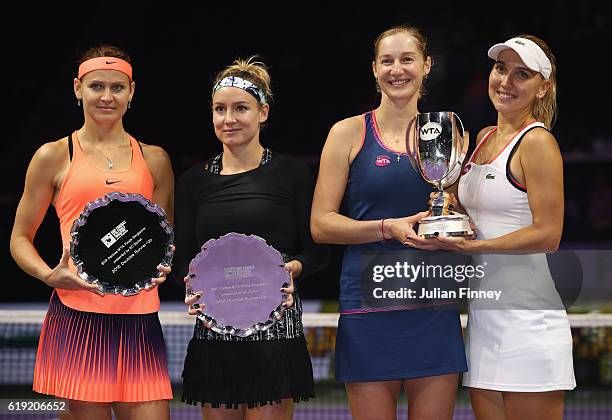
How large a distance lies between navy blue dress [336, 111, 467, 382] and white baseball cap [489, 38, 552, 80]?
469 mm

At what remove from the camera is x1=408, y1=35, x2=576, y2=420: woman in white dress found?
269 cm

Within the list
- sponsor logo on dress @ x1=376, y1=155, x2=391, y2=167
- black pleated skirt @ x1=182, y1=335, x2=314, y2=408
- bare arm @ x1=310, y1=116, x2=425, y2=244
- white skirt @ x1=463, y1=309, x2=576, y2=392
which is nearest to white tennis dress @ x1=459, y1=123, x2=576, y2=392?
white skirt @ x1=463, y1=309, x2=576, y2=392

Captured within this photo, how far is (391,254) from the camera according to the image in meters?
2.84

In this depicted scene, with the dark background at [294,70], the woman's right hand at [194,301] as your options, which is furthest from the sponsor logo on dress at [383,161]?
the dark background at [294,70]

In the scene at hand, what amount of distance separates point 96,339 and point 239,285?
0.50 m

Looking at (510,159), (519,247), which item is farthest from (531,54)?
(519,247)

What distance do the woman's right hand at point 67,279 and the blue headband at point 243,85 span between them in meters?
0.72

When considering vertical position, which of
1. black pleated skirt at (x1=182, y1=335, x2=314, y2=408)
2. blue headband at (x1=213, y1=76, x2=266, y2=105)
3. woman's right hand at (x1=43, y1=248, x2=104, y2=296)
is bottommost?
black pleated skirt at (x1=182, y1=335, x2=314, y2=408)

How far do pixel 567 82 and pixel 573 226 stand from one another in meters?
1.37

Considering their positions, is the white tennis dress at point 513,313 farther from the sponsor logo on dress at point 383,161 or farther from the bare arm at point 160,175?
the bare arm at point 160,175

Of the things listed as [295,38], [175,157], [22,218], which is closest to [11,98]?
[175,157]

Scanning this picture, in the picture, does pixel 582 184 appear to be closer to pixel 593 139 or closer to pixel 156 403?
pixel 593 139

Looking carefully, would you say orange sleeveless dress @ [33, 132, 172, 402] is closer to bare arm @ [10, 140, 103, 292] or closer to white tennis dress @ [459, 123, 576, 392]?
bare arm @ [10, 140, 103, 292]

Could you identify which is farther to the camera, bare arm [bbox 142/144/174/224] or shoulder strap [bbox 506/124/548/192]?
bare arm [bbox 142/144/174/224]
